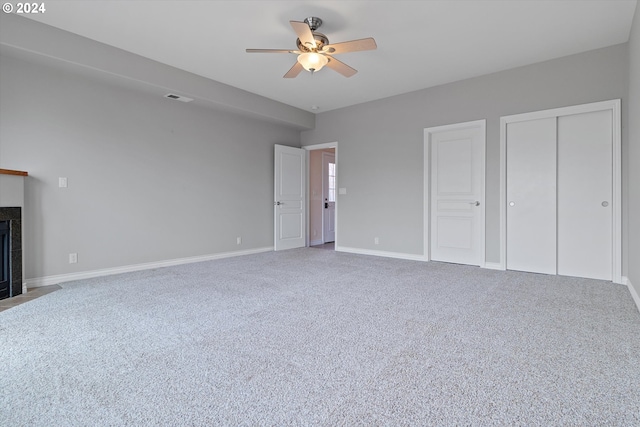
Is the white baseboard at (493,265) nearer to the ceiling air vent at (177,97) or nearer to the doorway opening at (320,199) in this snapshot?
the doorway opening at (320,199)

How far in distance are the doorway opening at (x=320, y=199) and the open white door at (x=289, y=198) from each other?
0.25 metres

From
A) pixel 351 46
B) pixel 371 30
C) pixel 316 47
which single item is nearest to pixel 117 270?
pixel 316 47

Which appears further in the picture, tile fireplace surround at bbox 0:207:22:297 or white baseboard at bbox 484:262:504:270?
white baseboard at bbox 484:262:504:270

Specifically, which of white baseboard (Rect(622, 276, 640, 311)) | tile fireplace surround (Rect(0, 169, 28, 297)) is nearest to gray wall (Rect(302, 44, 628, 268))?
white baseboard (Rect(622, 276, 640, 311))

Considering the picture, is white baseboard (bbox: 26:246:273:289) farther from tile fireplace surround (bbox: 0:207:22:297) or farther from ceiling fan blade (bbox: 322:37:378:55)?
ceiling fan blade (bbox: 322:37:378:55)

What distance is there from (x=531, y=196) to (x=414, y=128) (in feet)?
6.55

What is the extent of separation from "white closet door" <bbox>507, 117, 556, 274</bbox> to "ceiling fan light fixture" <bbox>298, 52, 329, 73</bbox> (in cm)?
284

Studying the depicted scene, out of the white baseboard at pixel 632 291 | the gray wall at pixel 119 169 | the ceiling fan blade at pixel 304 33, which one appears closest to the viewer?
the ceiling fan blade at pixel 304 33

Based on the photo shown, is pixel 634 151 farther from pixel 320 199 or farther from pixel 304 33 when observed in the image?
pixel 320 199

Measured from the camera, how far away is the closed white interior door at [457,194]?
474 centimetres

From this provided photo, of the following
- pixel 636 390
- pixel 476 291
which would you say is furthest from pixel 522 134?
pixel 636 390

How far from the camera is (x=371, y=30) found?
3379 mm

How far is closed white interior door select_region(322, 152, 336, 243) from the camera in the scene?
763 cm

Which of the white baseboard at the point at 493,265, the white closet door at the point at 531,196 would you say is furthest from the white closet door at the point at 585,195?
the white baseboard at the point at 493,265
